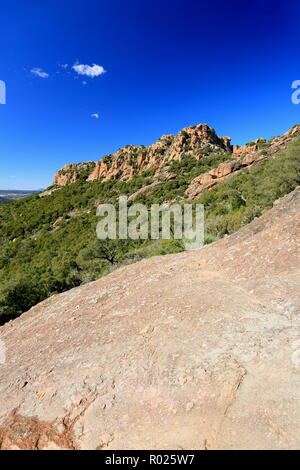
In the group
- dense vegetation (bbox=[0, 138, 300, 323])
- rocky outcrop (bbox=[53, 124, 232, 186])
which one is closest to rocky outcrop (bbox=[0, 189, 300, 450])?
dense vegetation (bbox=[0, 138, 300, 323])

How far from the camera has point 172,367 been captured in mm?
3480

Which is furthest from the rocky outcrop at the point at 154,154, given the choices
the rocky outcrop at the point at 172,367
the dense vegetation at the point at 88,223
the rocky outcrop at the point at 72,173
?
the rocky outcrop at the point at 172,367

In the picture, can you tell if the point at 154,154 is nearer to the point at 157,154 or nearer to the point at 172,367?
the point at 157,154

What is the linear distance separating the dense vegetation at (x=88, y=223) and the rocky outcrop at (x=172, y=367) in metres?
8.12

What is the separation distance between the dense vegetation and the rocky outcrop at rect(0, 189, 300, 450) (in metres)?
8.12

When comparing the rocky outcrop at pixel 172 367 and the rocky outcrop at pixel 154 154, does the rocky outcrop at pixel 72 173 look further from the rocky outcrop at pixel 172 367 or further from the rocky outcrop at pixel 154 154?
the rocky outcrop at pixel 172 367

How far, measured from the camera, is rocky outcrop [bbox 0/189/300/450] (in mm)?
2633

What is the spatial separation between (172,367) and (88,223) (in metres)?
35.1

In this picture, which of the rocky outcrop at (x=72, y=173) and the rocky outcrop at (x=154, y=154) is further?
the rocky outcrop at (x=72, y=173)

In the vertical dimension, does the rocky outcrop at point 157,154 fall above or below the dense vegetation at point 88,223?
above

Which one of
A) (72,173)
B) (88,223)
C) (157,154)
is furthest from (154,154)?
(88,223)

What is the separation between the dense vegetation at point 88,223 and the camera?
1762cm

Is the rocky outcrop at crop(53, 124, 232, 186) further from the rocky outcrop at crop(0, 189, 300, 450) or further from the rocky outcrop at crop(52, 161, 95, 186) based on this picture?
the rocky outcrop at crop(0, 189, 300, 450)
